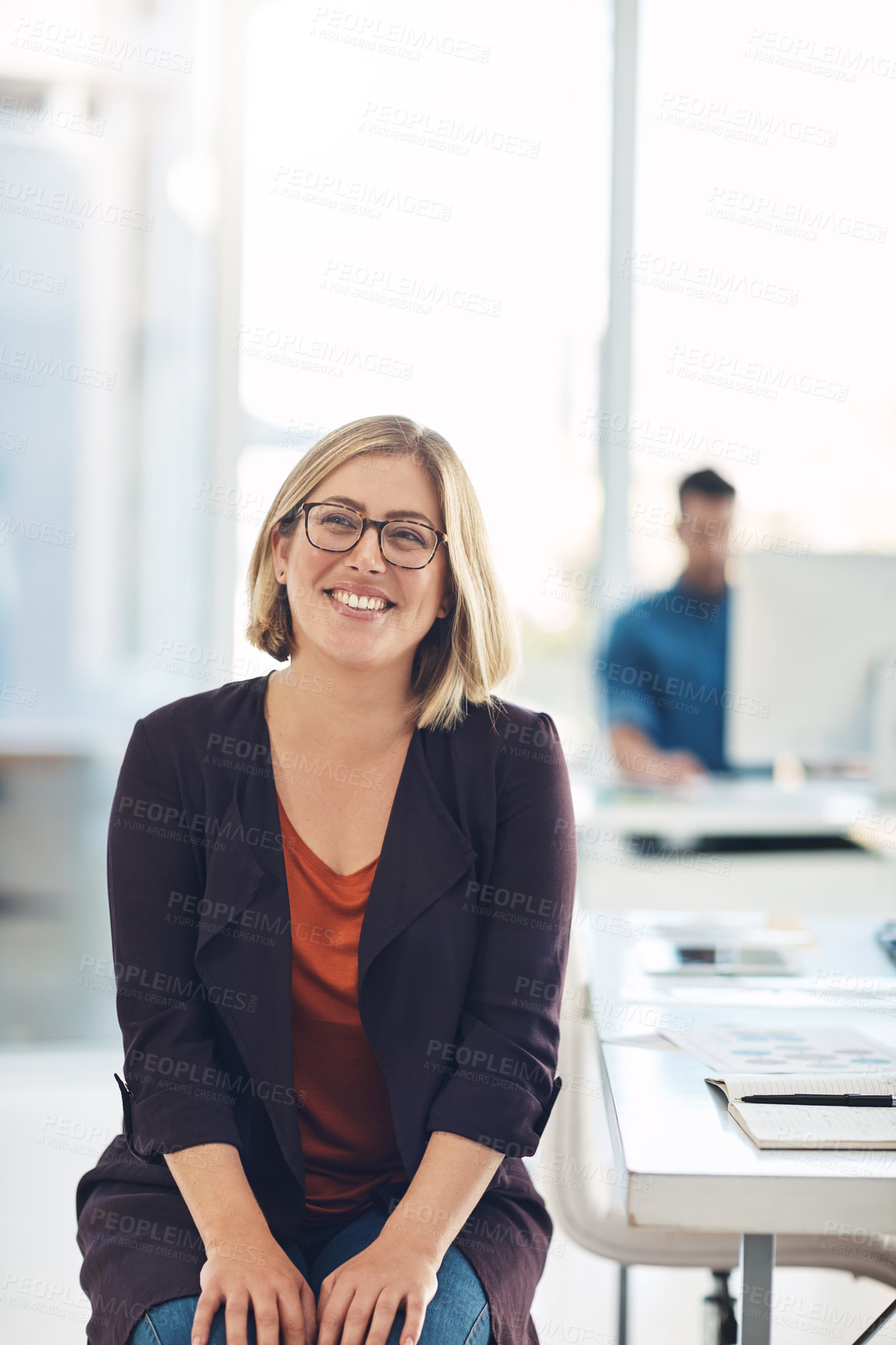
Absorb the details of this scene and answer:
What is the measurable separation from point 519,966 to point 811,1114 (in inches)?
13.1

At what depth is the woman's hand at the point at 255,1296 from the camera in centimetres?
101

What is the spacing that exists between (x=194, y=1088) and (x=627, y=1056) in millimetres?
451

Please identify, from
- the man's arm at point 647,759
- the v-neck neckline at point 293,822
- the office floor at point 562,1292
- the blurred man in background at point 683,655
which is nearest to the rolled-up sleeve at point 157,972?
the v-neck neckline at point 293,822

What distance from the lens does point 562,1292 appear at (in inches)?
81.4

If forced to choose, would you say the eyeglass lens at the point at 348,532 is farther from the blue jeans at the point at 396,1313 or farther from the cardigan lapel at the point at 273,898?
the blue jeans at the point at 396,1313

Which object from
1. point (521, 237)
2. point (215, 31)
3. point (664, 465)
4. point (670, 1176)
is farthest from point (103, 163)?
point (670, 1176)

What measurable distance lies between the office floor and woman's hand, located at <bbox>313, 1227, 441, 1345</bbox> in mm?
832

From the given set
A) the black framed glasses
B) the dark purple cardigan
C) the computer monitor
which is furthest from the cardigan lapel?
the computer monitor

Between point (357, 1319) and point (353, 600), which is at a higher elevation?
point (353, 600)

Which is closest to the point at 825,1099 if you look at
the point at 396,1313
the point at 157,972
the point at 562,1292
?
the point at 396,1313

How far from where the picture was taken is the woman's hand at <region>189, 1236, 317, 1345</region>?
39.9 inches

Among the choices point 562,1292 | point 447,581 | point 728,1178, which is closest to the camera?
point 728,1178

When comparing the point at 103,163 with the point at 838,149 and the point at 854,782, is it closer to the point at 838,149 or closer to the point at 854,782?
the point at 838,149

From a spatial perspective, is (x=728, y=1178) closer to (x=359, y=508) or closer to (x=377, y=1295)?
(x=377, y=1295)
